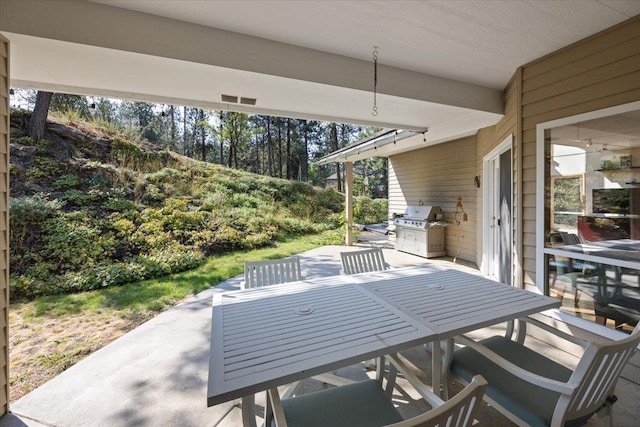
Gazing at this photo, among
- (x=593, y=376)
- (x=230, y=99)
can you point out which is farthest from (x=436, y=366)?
(x=230, y=99)

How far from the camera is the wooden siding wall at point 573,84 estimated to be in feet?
7.30

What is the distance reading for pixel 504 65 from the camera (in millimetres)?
2961

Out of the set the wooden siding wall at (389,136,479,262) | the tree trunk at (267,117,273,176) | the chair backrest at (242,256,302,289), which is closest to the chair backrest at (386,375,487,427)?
the chair backrest at (242,256,302,289)

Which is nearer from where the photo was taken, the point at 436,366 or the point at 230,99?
the point at 436,366

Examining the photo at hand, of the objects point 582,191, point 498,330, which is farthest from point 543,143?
point 498,330

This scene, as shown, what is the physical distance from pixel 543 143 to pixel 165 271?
5.91 metres

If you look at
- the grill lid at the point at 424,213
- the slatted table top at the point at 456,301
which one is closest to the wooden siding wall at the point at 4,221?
the slatted table top at the point at 456,301

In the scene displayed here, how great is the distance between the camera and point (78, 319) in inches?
135

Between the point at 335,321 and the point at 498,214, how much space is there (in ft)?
12.9

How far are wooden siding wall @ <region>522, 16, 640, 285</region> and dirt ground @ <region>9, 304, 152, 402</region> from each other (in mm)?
4523

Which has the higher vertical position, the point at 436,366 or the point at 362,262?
the point at 362,262

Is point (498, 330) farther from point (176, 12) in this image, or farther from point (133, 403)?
point (176, 12)

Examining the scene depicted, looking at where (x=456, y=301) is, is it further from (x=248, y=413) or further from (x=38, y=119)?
(x=38, y=119)

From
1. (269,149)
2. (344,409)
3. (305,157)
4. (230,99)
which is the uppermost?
(269,149)
